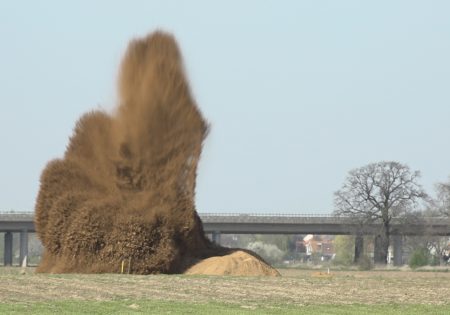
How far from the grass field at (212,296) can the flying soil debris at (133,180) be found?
220 inches

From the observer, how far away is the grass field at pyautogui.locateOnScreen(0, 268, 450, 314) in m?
27.6

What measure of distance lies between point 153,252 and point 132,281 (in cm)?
882

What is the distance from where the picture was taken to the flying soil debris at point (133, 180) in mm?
48375

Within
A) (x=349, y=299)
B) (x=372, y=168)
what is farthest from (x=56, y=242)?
(x=372, y=168)

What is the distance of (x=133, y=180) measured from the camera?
161 ft

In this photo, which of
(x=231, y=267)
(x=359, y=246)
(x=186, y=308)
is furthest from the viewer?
(x=359, y=246)

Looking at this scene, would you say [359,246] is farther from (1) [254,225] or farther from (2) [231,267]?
(2) [231,267]

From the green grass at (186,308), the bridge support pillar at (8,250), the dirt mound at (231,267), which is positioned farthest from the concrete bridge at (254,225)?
the green grass at (186,308)

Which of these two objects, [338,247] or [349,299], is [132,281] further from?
[338,247]

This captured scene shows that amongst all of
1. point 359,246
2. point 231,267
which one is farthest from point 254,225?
point 231,267

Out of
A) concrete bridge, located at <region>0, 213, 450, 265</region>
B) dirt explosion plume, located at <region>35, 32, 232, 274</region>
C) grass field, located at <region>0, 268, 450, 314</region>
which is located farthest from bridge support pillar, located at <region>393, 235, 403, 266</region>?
grass field, located at <region>0, 268, 450, 314</region>

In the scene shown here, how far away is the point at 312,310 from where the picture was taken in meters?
28.4

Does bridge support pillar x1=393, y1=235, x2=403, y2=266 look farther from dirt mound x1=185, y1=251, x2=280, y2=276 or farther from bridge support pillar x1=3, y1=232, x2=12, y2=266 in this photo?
dirt mound x1=185, y1=251, x2=280, y2=276

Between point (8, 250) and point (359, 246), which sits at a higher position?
point (359, 246)
